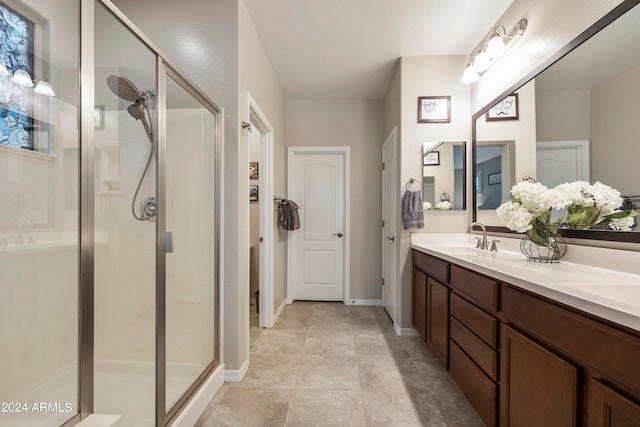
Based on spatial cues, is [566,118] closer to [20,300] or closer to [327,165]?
[327,165]

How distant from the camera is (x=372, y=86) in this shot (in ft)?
10.7

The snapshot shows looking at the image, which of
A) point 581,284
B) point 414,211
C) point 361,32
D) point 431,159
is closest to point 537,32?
point 431,159

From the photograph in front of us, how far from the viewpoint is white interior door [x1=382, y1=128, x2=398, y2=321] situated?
288cm

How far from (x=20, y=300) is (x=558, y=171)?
2.91 meters

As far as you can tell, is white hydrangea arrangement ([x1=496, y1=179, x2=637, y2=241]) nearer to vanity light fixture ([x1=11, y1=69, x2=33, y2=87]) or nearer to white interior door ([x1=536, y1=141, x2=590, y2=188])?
white interior door ([x1=536, y1=141, x2=590, y2=188])

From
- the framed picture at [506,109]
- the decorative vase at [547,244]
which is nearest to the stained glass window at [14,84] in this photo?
the decorative vase at [547,244]

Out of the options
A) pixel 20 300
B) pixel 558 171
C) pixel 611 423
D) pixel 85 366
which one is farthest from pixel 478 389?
pixel 20 300

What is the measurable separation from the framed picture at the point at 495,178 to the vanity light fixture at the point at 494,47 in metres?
0.86

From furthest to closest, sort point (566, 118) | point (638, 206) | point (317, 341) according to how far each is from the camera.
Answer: point (317, 341), point (566, 118), point (638, 206)

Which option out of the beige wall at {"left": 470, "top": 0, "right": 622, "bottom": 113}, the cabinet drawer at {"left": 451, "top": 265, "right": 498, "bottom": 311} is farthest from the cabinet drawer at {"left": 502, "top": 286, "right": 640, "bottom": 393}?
the beige wall at {"left": 470, "top": 0, "right": 622, "bottom": 113}

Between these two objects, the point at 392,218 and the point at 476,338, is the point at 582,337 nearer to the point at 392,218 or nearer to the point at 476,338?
the point at 476,338

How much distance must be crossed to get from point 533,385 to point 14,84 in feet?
7.80

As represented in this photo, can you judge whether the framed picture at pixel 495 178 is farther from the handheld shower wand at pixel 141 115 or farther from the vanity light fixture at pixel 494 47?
the handheld shower wand at pixel 141 115

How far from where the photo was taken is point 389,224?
314 cm
